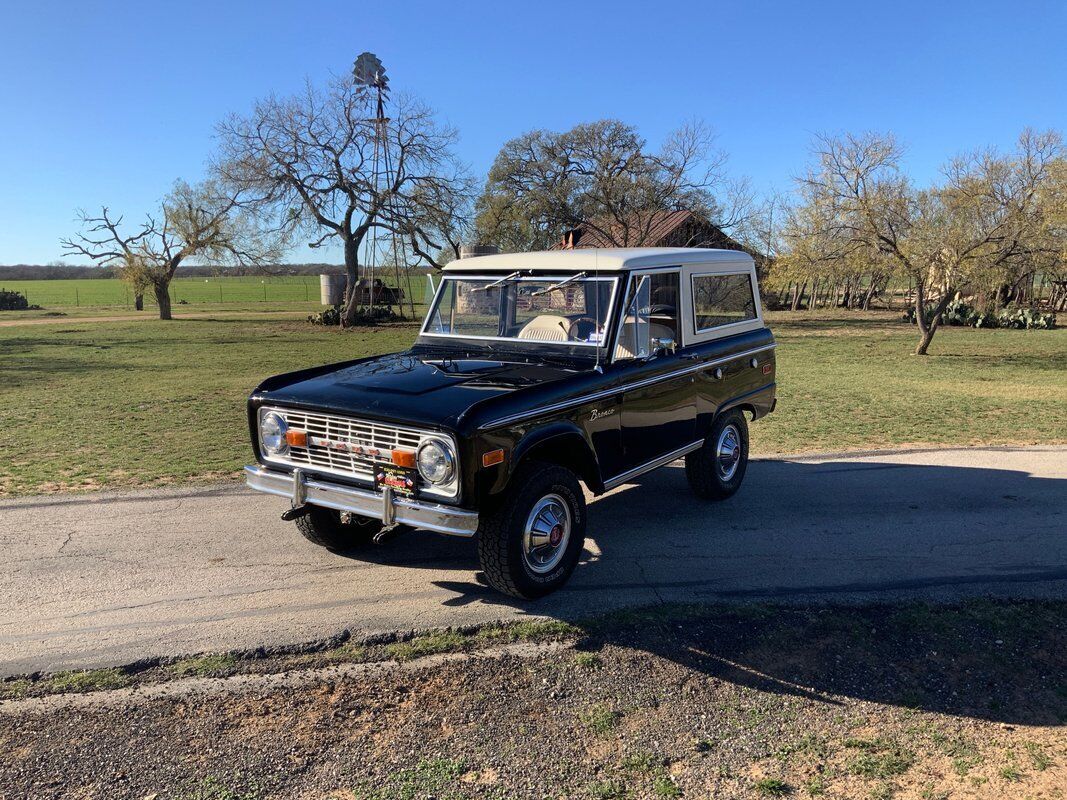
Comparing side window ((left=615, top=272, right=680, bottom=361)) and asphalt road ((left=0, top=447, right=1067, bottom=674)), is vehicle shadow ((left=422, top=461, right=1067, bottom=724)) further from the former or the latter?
side window ((left=615, top=272, right=680, bottom=361))

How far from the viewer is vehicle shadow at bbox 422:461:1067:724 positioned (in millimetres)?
3918

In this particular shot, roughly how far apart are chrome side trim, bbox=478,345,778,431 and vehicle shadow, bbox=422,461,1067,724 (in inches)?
46.3

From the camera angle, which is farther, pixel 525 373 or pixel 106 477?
pixel 106 477

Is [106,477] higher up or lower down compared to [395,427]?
lower down

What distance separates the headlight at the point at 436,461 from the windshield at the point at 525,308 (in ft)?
5.24

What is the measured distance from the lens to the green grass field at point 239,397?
8.56 meters

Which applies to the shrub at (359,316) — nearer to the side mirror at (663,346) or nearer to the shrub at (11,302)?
the shrub at (11,302)

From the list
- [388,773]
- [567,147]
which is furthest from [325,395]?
[567,147]

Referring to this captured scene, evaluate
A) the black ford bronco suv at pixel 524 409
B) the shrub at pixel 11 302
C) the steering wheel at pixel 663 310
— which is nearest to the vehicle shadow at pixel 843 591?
the black ford bronco suv at pixel 524 409

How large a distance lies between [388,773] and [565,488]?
2.00 meters

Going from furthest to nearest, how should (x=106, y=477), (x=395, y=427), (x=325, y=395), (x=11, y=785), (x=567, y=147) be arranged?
(x=567, y=147), (x=106, y=477), (x=325, y=395), (x=395, y=427), (x=11, y=785)

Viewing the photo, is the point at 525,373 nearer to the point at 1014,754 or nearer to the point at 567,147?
the point at 1014,754

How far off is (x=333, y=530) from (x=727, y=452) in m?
3.43

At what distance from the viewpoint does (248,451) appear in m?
8.77
